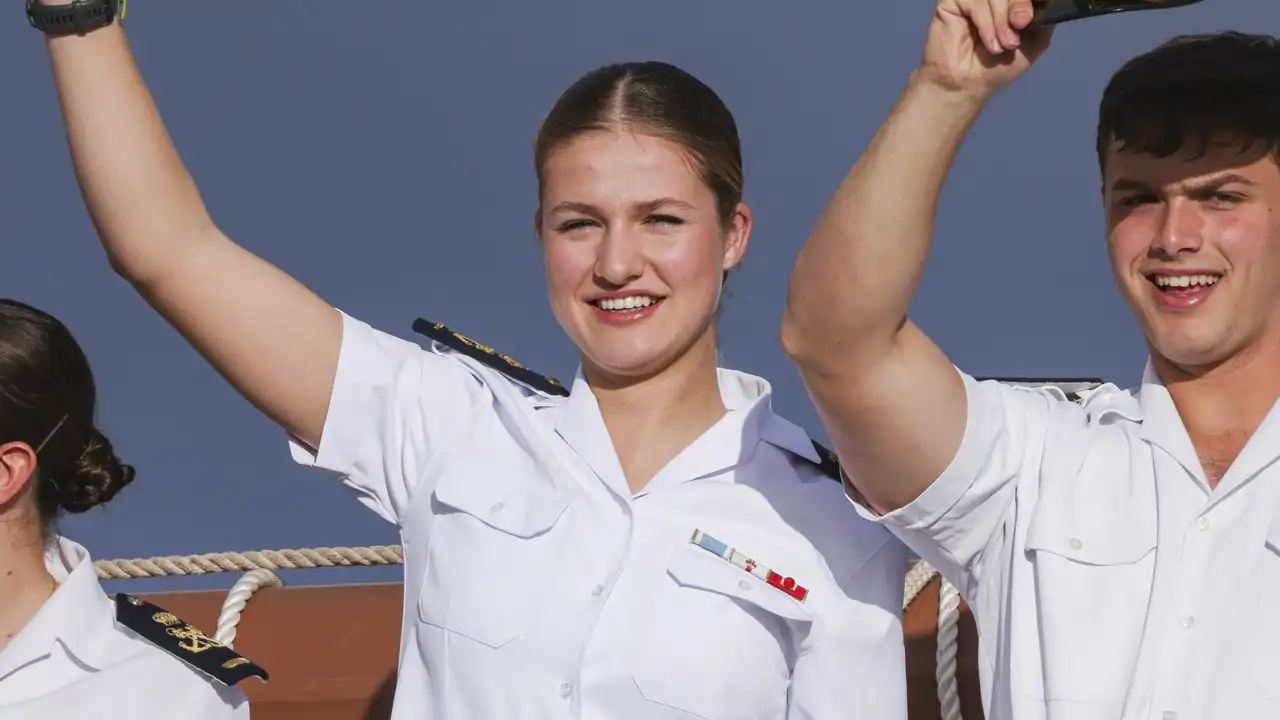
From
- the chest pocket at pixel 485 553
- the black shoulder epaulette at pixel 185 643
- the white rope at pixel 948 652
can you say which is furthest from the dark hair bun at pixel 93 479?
the white rope at pixel 948 652

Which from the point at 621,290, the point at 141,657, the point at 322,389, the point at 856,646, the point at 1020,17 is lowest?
the point at 141,657

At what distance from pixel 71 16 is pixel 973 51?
2.93 ft

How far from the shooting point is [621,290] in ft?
6.88

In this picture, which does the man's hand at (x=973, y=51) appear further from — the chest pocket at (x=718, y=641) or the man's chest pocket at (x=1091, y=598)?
the chest pocket at (x=718, y=641)

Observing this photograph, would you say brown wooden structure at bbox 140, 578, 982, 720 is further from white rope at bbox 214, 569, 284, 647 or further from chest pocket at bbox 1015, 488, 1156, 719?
chest pocket at bbox 1015, 488, 1156, 719

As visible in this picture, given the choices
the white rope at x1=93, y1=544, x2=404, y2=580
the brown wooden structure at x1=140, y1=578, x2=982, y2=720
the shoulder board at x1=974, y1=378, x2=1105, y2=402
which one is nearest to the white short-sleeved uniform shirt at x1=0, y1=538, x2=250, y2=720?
the brown wooden structure at x1=140, y1=578, x2=982, y2=720

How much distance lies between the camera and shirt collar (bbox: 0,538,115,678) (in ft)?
6.59

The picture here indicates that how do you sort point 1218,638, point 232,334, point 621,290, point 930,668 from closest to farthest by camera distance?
point 1218,638 < point 232,334 < point 621,290 < point 930,668

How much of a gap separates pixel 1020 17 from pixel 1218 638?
0.62m

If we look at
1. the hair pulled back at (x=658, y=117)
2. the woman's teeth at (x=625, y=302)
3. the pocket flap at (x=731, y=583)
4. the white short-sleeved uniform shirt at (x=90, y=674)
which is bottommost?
the white short-sleeved uniform shirt at (x=90, y=674)

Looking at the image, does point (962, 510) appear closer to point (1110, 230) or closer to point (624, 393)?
point (1110, 230)

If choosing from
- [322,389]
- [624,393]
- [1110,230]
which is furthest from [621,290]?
[1110,230]

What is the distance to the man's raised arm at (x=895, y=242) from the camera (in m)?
1.70

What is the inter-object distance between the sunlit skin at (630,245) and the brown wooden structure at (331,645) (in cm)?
59
